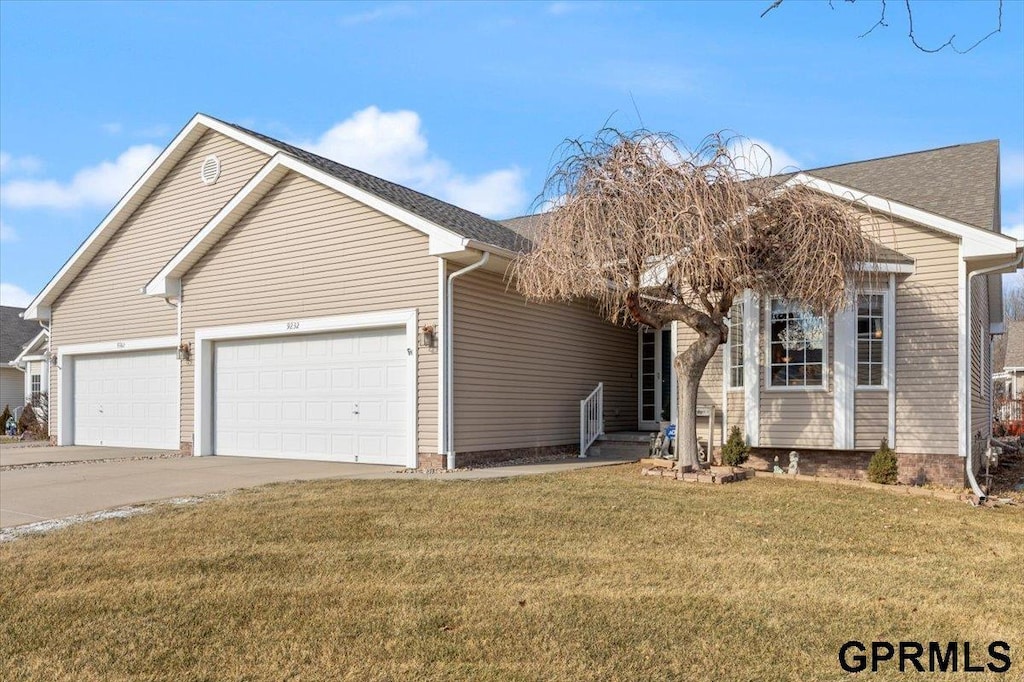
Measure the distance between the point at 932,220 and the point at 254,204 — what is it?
10.6 m

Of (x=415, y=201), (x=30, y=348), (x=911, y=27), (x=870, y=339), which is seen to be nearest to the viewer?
(x=911, y=27)

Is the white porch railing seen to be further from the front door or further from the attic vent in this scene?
the attic vent

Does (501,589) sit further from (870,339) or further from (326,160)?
(326,160)

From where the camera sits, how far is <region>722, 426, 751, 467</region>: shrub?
36.1ft

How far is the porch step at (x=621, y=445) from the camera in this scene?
43.8 feet

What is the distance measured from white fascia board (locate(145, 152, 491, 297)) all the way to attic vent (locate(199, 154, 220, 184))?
9.05ft

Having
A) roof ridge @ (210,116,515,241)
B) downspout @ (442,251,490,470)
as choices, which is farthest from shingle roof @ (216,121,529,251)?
downspout @ (442,251,490,470)

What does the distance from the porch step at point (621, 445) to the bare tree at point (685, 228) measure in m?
4.18

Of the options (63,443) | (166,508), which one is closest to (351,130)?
(63,443)

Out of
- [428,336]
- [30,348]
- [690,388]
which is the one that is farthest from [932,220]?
[30,348]

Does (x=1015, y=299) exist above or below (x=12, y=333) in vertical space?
above

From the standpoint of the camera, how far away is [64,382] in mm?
17484

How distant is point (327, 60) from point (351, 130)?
799 centimetres

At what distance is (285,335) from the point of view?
13250 millimetres
